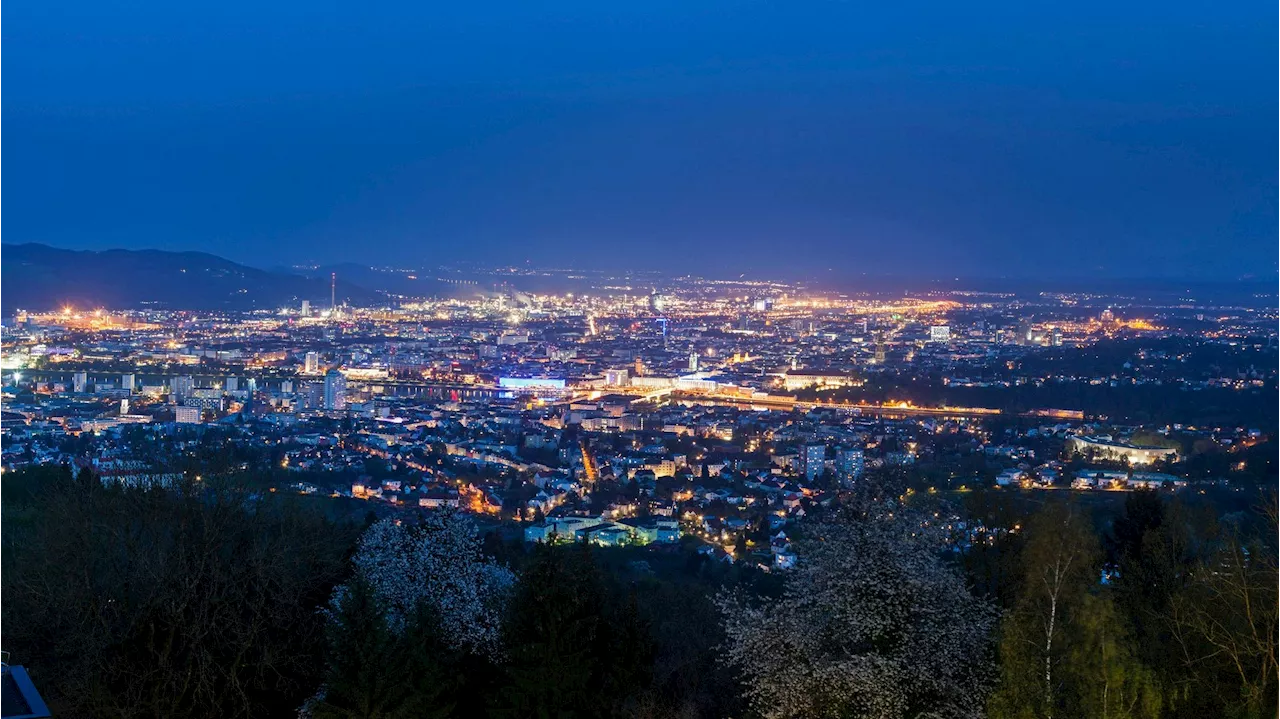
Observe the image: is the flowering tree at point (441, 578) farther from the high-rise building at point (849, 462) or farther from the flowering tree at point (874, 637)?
the high-rise building at point (849, 462)

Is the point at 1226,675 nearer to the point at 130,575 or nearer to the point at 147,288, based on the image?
the point at 130,575

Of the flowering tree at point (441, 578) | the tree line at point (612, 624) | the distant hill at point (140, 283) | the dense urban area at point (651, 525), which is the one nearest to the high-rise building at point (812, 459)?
the dense urban area at point (651, 525)

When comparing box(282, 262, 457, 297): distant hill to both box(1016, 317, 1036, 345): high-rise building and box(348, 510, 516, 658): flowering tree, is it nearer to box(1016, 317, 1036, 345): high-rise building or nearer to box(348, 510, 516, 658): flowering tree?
box(1016, 317, 1036, 345): high-rise building

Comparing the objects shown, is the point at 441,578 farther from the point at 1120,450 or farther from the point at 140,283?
the point at 140,283

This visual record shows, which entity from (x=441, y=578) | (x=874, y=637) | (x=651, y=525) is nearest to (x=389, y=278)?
(x=651, y=525)

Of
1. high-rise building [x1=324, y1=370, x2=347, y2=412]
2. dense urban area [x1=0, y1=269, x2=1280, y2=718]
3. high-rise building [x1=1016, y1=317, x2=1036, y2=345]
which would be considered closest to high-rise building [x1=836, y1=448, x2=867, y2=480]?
dense urban area [x1=0, y1=269, x2=1280, y2=718]

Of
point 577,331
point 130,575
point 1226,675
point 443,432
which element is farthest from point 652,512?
point 577,331
